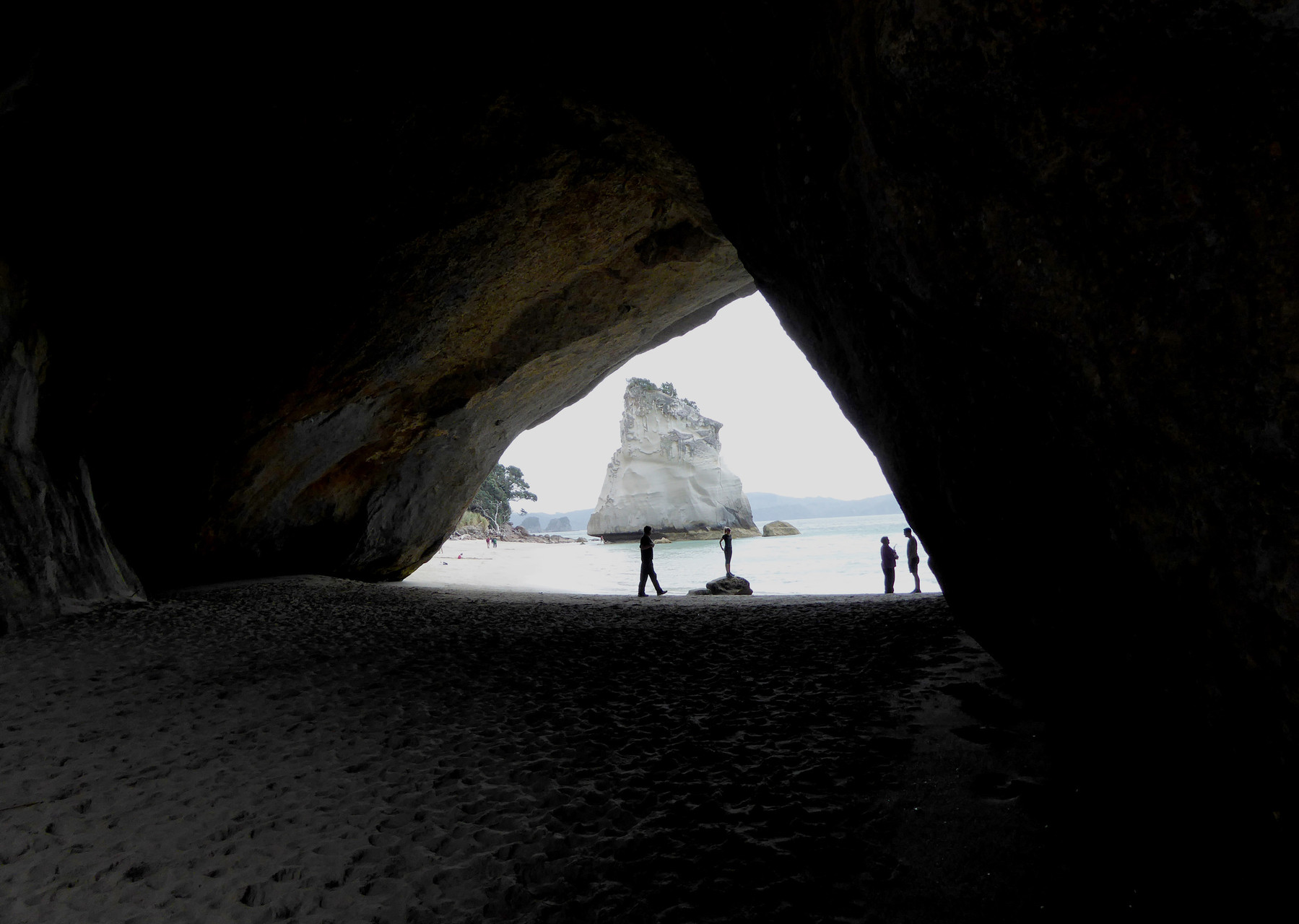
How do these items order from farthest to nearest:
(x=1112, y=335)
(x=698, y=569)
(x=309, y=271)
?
1. (x=698, y=569)
2. (x=309, y=271)
3. (x=1112, y=335)

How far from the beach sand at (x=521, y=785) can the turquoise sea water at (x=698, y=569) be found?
43.4 ft

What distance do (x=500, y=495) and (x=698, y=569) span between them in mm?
50378

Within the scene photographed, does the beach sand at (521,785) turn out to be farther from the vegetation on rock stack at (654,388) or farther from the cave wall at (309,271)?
the vegetation on rock stack at (654,388)

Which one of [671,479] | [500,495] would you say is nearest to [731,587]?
[671,479]

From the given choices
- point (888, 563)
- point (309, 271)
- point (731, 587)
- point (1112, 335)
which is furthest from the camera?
point (731, 587)

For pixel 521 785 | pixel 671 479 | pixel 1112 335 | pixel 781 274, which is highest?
pixel 671 479

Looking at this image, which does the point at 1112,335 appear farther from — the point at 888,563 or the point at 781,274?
the point at 888,563

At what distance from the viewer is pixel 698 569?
32062 mm

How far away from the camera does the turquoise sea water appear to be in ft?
73.6

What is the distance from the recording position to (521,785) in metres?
3.25

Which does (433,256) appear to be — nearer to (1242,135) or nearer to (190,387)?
(190,387)

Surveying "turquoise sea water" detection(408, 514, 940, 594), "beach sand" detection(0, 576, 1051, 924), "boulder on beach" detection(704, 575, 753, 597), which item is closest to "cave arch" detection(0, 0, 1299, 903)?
"beach sand" detection(0, 576, 1051, 924)

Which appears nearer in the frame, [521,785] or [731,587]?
[521,785]

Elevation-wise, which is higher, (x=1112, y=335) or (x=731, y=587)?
(x=1112, y=335)
